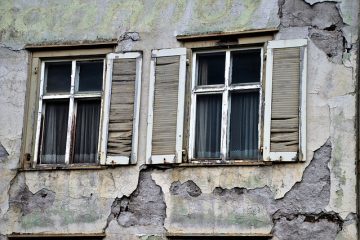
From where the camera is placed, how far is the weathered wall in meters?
10.3

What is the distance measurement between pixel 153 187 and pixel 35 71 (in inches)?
91.5

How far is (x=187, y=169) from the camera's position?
10930 millimetres

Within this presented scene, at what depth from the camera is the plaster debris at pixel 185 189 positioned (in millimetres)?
10836

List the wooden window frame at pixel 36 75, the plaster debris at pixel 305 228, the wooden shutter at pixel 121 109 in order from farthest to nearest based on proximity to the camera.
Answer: the wooden window frame at pixel 36 75, the wooden shutter at pixel 121 109, the plaster debris at pixel 305 228

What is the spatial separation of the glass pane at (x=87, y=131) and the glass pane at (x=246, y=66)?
1.85 metres

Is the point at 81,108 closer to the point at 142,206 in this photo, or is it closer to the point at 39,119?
the point at 39,119

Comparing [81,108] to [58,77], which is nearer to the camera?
[81,108]

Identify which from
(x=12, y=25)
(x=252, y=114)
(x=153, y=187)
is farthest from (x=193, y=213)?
(x=12, y=25)

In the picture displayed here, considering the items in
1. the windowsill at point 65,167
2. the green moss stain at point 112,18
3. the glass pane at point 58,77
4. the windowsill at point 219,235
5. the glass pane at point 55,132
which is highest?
the green moss stain at point 112,18

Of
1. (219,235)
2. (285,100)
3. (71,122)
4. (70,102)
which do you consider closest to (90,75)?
(70,102)

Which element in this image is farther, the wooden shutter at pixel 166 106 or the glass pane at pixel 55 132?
the glass pane at pixel 55 132

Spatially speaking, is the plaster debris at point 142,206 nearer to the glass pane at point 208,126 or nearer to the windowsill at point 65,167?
the windowsill at point 65,167

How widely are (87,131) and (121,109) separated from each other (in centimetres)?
63

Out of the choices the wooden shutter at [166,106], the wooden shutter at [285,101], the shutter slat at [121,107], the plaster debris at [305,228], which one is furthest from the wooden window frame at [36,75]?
the plaster debris at [305,228]
